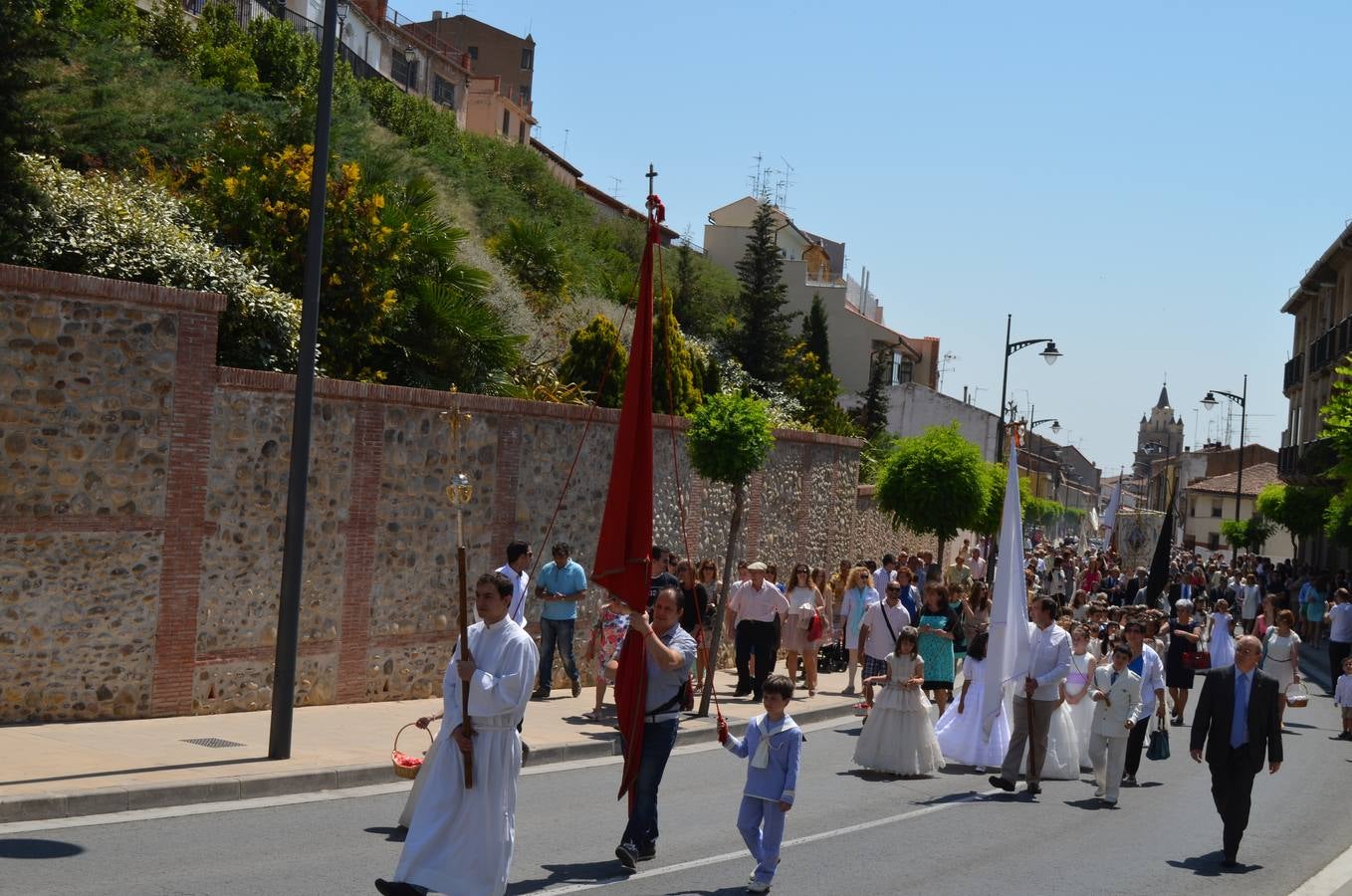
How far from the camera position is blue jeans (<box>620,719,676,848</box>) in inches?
368

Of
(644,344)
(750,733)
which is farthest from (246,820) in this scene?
(644,344)

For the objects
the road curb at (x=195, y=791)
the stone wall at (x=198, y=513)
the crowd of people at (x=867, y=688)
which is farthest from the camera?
the stone wall at (x=198, y=513)

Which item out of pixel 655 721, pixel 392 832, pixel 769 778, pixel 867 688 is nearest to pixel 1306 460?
pixel 867 688

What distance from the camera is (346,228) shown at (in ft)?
68.9

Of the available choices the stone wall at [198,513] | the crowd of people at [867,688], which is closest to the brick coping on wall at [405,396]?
the stone wall at [198,513]

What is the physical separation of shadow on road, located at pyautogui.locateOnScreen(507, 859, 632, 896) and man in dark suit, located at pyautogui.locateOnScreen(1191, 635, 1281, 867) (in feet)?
14.0

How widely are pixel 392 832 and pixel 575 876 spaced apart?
1576mm

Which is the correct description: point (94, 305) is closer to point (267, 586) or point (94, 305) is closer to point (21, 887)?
point (267, 586)

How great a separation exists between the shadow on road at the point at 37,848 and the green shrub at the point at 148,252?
8788 millimetres

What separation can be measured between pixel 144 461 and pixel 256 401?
144cm

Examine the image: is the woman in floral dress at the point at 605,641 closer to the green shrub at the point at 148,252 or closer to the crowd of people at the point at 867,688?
the crowd of people at the point at 867,688

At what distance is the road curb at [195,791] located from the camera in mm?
9648

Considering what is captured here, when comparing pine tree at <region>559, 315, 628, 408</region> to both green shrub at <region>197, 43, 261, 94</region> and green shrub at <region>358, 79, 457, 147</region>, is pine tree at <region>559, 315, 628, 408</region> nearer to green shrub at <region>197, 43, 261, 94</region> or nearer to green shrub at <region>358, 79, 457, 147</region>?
green shrub at <region>197, 43, 261, 94</region>

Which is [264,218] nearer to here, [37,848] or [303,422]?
[303,422]
